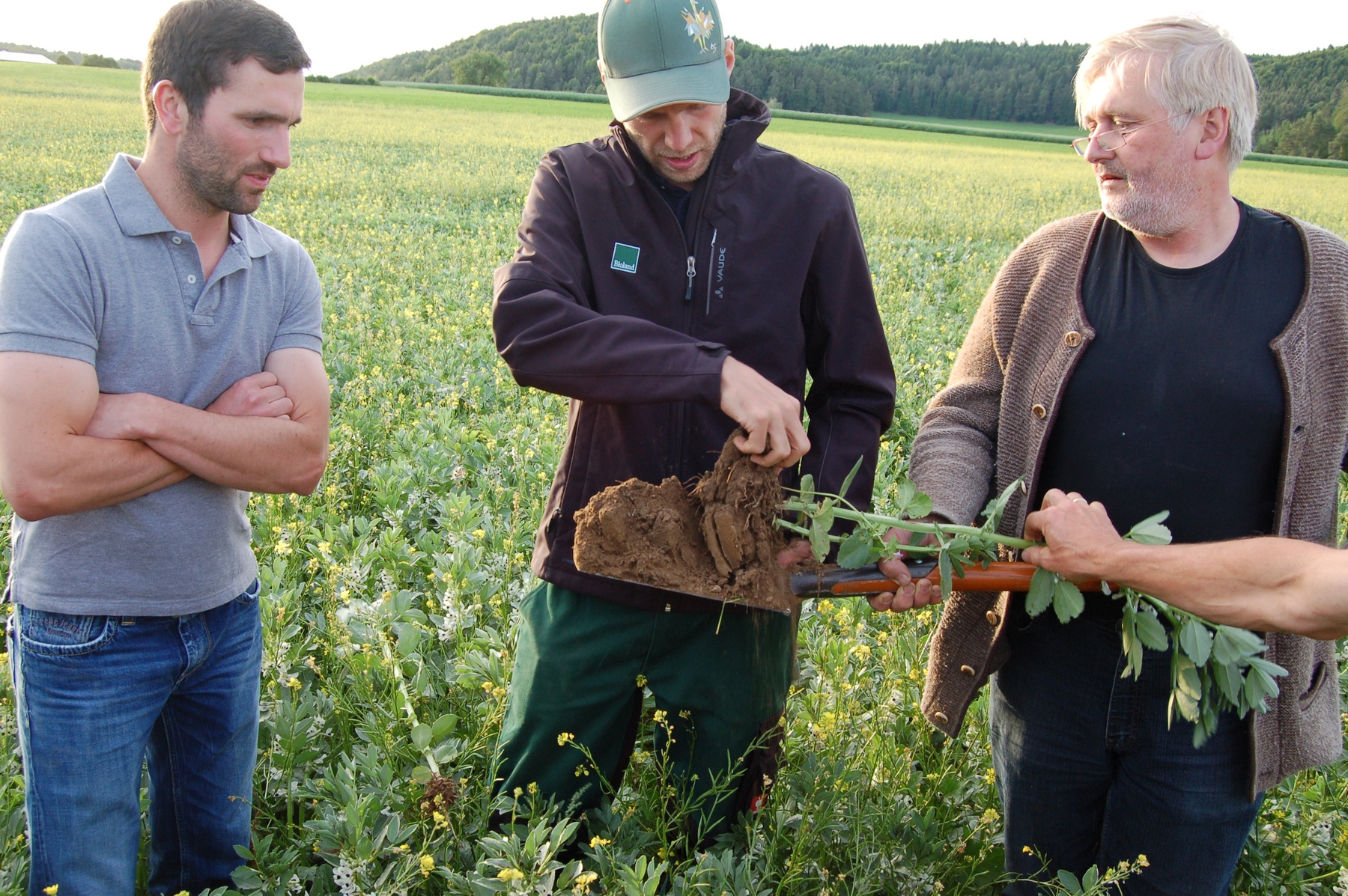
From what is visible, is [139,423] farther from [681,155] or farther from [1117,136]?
[1117,136]

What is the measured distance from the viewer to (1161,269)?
7.00ft

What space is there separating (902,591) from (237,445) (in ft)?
4.90

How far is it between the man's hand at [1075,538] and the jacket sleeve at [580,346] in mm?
751

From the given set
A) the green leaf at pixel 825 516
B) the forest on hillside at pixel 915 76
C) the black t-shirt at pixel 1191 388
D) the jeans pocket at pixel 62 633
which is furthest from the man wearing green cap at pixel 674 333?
the forest on hillside at pixel 915 76

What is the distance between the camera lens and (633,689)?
2.42 metres

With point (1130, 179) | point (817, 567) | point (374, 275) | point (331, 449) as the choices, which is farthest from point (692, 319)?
point (374, 275)

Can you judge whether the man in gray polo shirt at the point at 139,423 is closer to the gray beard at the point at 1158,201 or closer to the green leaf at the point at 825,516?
the green leaf at the point at 825,516

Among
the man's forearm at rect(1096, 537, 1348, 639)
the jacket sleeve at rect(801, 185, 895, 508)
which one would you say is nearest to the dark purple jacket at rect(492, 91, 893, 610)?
the jacket sleeve at rect(801, 185, 895, 508)

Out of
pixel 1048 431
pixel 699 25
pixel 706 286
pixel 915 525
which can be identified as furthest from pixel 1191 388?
pixel 699 25

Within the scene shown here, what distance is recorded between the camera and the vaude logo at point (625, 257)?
2.23m

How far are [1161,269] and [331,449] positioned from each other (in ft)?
13.9

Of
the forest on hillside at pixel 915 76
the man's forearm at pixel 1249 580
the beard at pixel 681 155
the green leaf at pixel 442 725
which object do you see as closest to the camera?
the man's forearm at pixel 1249 580

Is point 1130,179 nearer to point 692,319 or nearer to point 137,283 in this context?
point 692,319

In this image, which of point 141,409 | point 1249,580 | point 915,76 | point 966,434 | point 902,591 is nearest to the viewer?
point 1249,580
